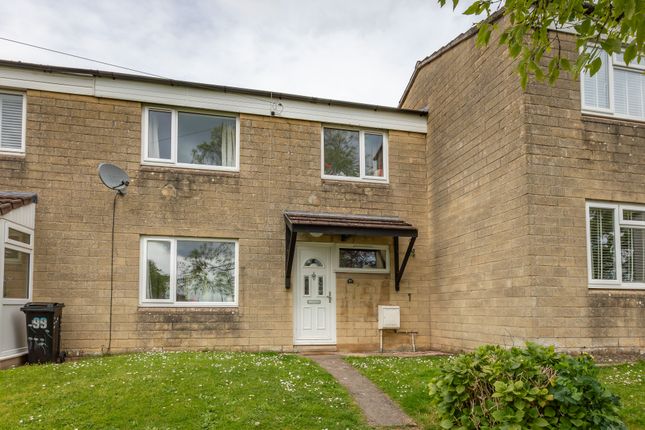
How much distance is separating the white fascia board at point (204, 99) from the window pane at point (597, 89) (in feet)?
12.4

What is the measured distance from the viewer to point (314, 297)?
11414 millimetres

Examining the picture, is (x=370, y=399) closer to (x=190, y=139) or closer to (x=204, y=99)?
(x=190, y=139)

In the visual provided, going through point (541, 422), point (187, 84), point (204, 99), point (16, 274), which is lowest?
point (541, 422)

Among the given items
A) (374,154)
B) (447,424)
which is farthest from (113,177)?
(447,424)

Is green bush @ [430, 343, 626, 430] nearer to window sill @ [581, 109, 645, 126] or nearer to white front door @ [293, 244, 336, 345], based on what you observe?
window sill @ [581, 109, 645, 126]

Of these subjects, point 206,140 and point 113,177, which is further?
Result: point 206,140

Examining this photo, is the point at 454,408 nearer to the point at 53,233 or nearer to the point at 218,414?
the point at 218,414

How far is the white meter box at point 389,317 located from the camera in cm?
1138

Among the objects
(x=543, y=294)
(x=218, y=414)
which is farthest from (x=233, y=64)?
(x=218, y=414)

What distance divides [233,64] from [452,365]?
14655 mm

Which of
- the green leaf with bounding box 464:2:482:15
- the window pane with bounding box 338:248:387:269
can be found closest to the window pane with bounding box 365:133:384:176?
the window pane with bounding box 338:248:387:269

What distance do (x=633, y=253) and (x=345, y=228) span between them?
520 cm

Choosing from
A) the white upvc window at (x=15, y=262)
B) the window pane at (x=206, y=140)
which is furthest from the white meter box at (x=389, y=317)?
the white upvc window at (x=15, y=262)

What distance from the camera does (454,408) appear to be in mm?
4930
